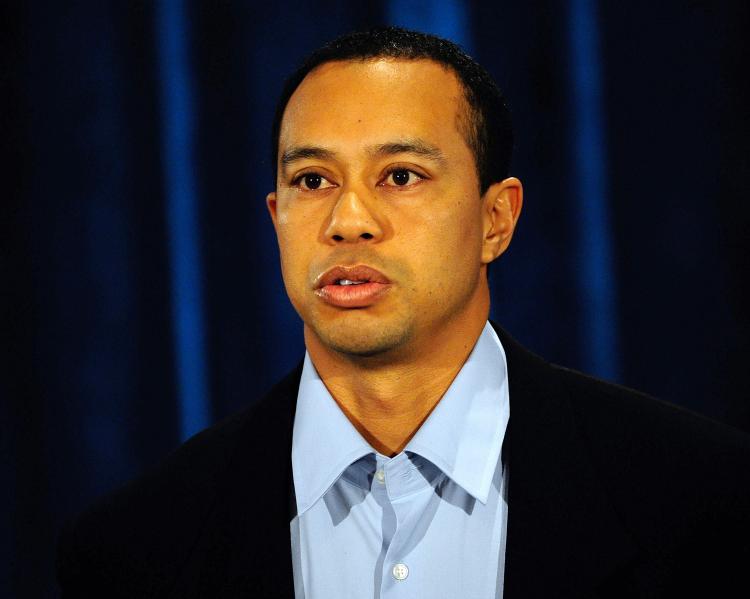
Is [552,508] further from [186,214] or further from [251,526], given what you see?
[186,214]

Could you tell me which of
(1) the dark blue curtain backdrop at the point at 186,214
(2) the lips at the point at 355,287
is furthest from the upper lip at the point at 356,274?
(1) the dark blue curtain backdrop at the point at 186,214

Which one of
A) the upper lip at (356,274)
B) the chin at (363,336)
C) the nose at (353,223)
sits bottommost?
the chin at (363,336)

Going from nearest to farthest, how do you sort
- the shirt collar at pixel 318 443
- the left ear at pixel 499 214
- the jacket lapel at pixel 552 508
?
1. the jacket lapel at pixel 552 508
2. the shirt collar at pixel 318 443
3. the left ear at pixel 499 214

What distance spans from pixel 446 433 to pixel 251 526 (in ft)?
0.80

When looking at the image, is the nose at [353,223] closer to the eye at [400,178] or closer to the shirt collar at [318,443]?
the eye at [400,178]

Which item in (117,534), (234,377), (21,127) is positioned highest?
(21,127)

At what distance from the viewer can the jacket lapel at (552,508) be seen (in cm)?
107

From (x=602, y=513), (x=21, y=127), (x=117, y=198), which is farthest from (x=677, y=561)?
(x=21, y=127)

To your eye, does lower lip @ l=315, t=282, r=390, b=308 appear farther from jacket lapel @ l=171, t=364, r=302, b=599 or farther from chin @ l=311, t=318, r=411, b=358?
jacket lapel @ l=171, t=364, r=302, b=599

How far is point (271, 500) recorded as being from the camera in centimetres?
118

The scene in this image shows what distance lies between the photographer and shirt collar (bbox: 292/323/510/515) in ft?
3.81

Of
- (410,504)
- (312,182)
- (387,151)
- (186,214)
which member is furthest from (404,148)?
(186,214)

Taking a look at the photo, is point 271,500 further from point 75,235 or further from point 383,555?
point 75,235

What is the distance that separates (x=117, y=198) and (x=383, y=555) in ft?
2.78
